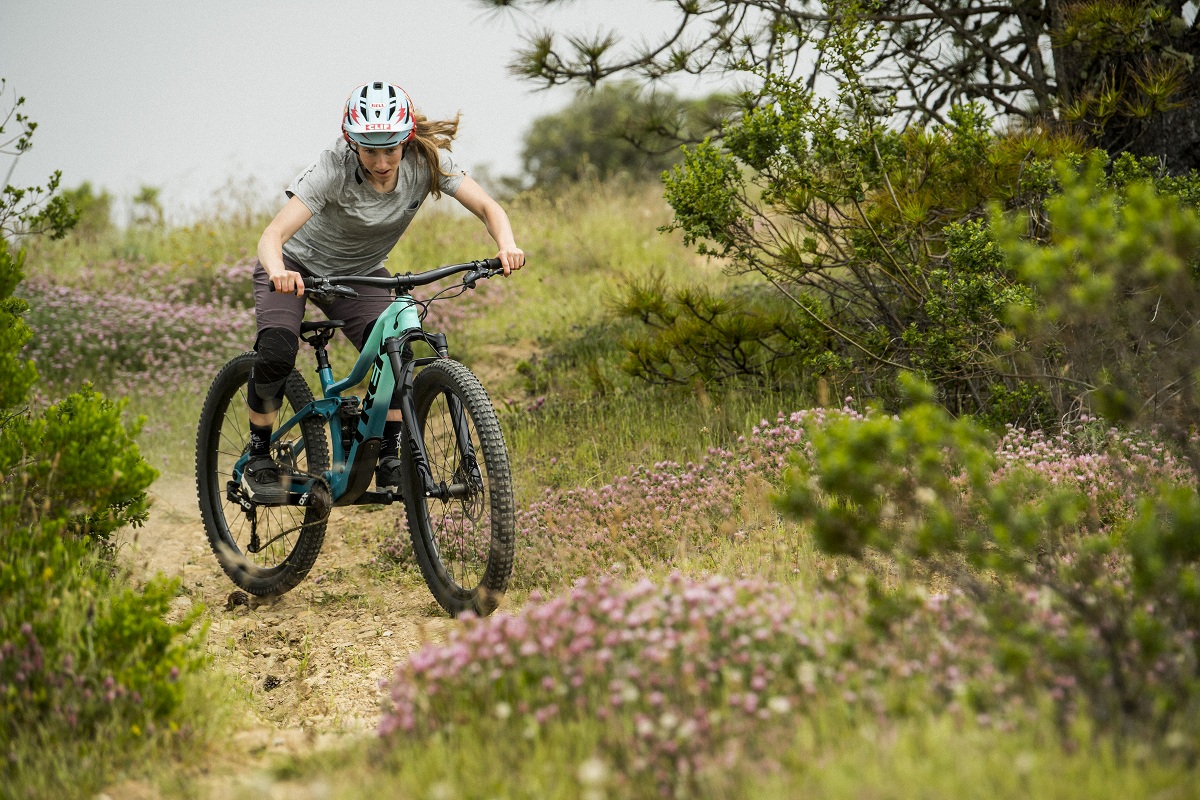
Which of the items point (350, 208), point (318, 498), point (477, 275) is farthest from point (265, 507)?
point (477, 275)

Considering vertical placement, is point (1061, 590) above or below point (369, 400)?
below

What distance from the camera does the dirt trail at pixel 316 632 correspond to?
404cm

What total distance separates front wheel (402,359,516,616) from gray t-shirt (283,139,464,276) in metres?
0.96

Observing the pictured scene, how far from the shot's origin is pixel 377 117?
14.9ft

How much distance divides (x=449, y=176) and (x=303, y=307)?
3.29ft

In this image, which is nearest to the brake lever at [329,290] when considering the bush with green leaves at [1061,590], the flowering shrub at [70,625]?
the flowering shrub at [70,625]

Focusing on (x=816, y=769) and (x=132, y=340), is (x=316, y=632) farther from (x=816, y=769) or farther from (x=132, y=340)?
(x=132, y=340)

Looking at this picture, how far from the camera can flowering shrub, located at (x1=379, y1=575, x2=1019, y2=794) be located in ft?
8.53

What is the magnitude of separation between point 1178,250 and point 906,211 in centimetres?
294

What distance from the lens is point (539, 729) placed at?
2762 millimetres

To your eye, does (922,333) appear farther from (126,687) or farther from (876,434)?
(126,687)

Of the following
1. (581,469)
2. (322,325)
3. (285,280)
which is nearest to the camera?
(285,280)

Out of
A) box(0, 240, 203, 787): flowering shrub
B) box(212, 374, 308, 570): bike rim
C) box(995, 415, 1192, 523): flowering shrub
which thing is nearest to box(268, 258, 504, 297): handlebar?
box(0, 240, 203, 787): flowering shrub

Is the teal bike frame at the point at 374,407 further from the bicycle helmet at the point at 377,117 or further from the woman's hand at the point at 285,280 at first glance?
the bicycle helmet at the point at 377,117
